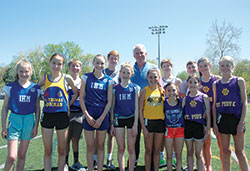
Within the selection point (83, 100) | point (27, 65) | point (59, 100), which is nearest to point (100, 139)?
point (83, 100)

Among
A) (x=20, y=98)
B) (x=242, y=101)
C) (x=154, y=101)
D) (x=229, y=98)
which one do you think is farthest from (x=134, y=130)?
(x=20, y=98)

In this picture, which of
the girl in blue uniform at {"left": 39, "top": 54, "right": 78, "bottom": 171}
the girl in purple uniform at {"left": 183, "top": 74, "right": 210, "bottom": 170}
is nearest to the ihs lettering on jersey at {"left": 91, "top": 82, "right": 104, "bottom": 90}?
the girl in blue uniform at {"left": 39, "top": 54, "right": 78, "bottom": 171}

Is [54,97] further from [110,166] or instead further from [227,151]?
[227,151]

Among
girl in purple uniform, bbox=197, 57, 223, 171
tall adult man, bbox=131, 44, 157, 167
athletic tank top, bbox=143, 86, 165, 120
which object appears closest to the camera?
athletic tank top, bbox=143, 86, 165, 120

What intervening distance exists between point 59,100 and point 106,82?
2.82ft

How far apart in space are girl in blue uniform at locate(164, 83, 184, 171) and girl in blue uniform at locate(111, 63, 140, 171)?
56 cm

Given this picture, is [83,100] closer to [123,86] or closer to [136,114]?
[123,86]

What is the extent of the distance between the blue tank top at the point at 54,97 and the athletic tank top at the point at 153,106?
1414 mm

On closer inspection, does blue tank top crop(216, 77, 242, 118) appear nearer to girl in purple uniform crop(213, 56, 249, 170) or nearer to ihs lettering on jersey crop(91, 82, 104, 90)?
girl in purple uniform crop(213, 56, 249, 170)

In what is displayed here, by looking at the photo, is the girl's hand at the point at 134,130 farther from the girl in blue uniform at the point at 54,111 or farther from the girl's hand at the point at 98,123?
the girl in blue uniform at the point at 54,111

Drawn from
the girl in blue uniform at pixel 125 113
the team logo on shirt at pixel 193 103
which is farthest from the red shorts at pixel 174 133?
the girl in blue uniform at pixel 125 113

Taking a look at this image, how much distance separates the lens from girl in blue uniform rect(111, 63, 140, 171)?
3.41 m

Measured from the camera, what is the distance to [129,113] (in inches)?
137

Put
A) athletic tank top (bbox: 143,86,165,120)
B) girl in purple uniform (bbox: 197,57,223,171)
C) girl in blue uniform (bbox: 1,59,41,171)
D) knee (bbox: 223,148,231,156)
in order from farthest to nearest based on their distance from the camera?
girl in purple uniform (bbox: 197,57,223,171) → athletic tank top (bbox: 143,86,165,120) → knee (bbox: 223,148,231,156) → girl in blue uniform (bbox: 1,59,41,171)
